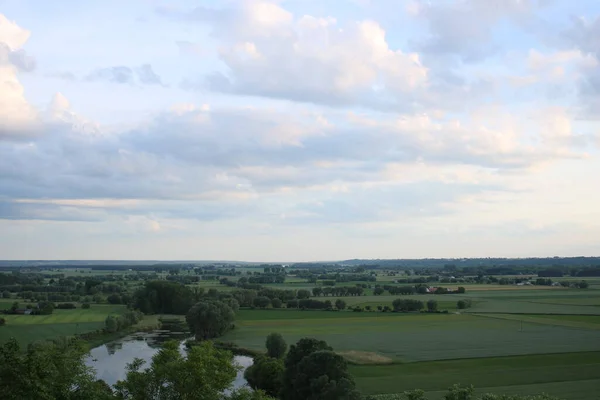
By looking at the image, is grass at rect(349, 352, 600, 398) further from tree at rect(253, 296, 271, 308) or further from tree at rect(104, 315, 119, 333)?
tree at rect(253, 296, 271, 308)

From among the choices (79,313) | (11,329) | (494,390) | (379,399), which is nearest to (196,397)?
(379,399)

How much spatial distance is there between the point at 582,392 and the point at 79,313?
8577cm

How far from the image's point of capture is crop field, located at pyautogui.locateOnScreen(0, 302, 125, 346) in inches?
2906

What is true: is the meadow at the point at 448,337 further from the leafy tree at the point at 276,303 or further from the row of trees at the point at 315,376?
the row of trees at the point at 315,376

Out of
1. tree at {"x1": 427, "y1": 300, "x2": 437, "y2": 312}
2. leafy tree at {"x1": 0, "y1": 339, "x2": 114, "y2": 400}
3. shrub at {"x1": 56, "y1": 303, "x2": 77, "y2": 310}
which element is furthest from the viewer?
shrub at {"x1": 56, "y1": 303, "x2": 77, "y2": 310}

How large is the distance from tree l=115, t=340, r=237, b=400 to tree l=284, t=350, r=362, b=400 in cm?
1227

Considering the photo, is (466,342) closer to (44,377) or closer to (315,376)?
(315,376)

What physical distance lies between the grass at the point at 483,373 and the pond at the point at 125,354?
12.2 meters

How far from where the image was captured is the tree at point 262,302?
119 meters

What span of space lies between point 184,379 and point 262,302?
95875 mm

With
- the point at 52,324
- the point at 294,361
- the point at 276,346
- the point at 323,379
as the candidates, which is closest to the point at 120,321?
the point at 52,324

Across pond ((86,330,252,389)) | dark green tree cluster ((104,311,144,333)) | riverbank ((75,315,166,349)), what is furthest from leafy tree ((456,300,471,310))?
dark green tree cluster ((104,311,144,333))

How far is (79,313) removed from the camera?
103 meters

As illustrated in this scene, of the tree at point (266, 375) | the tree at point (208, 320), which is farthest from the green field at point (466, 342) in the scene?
the tree at point (266, 375)
